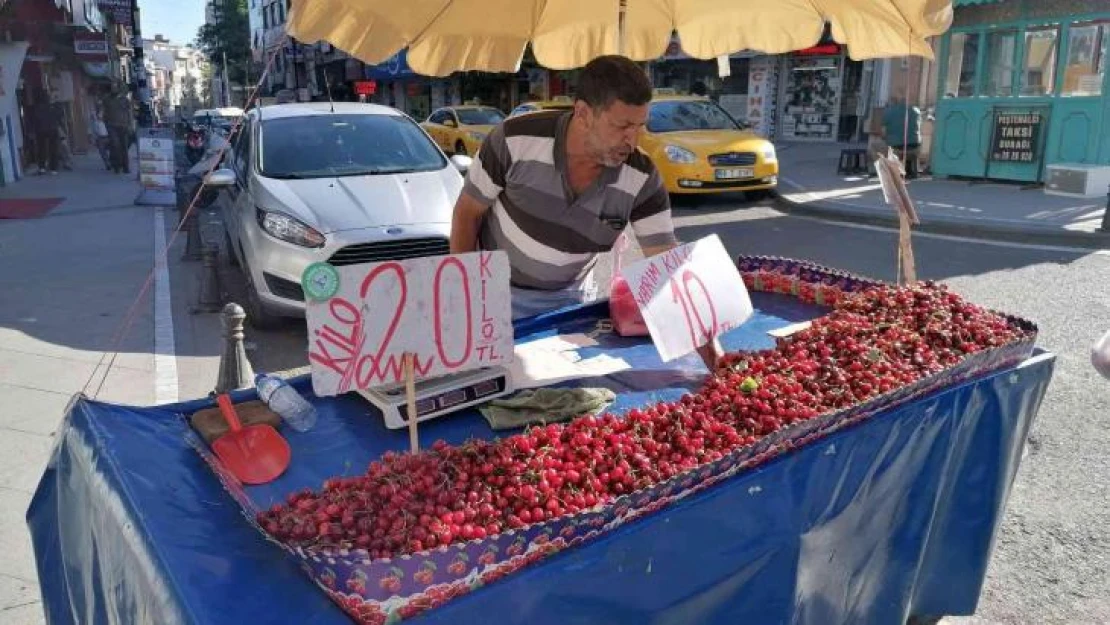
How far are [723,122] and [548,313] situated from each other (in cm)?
1163

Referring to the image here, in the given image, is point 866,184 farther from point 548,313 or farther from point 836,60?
point 548,313

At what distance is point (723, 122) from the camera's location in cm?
1393

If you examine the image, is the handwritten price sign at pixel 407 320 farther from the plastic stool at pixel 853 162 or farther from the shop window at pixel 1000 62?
the plastic stool at pixel 853 162

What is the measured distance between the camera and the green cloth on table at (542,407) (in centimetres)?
228

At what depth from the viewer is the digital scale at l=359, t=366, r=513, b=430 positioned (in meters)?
2.24

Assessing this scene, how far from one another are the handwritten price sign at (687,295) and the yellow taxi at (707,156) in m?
9.74

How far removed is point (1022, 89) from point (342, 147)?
11663mm

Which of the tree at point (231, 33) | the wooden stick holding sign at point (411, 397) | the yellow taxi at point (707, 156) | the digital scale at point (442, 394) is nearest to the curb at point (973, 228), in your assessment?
the yellow taxi at point (707, 156)

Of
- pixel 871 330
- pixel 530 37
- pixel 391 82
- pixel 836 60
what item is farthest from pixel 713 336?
pixel 391 82

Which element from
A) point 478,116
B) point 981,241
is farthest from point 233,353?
point 478,116

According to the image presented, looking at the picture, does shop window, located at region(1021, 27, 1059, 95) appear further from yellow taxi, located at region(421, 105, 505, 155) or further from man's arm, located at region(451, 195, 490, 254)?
man's arm, located at region(451, 195, 490, 254)

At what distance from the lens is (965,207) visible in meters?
11.7

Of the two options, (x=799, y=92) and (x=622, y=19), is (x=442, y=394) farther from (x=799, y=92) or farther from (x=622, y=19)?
(x=799, y=92)

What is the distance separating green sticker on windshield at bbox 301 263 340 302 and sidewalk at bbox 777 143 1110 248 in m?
10.1
